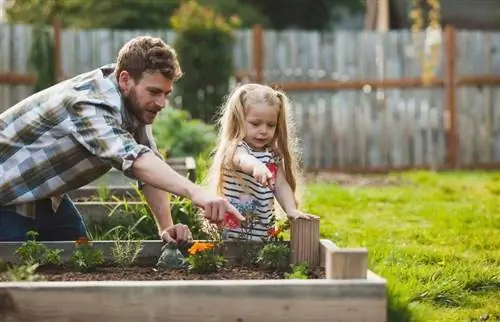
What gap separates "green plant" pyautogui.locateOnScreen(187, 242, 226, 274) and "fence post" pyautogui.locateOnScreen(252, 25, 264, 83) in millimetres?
10361

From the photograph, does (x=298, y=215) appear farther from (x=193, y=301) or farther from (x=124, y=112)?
(x=193, y=301)

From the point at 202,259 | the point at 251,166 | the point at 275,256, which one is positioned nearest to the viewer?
the point at 202,259

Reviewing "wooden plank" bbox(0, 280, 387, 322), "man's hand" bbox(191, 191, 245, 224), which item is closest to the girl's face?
"man's hand" bbox(191, 191, 245, 224)

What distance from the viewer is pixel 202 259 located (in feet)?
13.8

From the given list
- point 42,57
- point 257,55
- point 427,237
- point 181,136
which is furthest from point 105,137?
point 257,55

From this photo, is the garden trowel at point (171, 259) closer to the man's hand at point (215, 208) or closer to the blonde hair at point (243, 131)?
the man's hand at point (215, 208)

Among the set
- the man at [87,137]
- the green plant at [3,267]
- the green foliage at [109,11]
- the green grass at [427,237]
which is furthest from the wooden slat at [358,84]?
the green plant at [3,267]

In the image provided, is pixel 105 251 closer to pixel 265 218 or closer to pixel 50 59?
pixel 265 218

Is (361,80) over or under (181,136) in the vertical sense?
over

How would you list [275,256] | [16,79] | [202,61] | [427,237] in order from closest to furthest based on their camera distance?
[275,256] → [427,237] → [202,61] → [16,79]

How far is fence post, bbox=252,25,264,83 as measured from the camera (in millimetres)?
14523

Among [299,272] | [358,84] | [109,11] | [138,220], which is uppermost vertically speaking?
[109,11]

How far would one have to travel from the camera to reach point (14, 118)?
4.55 metres

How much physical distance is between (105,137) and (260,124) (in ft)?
4.09
